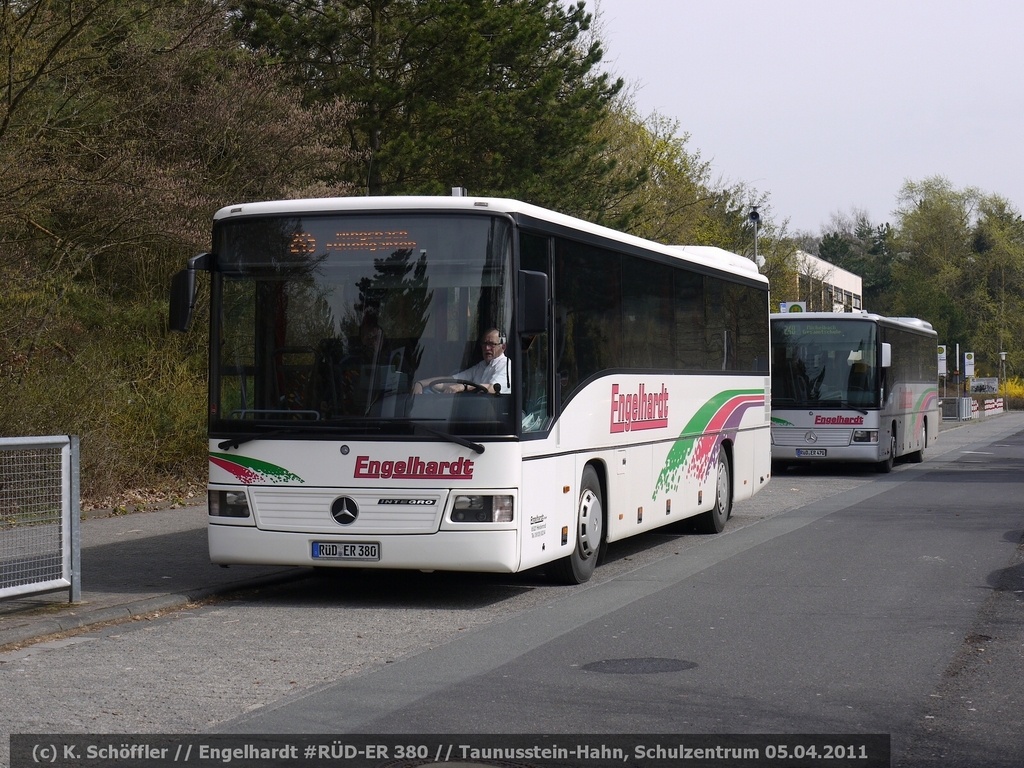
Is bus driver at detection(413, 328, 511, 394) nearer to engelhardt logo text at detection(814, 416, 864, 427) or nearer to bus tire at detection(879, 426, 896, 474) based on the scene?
engelhardt logo text at detection(814, 416, 864, 427)

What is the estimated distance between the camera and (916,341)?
32.2 meters

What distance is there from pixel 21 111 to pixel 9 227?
142cm

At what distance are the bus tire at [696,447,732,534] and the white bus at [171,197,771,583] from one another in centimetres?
482

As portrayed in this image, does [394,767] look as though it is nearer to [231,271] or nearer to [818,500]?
[231,271]

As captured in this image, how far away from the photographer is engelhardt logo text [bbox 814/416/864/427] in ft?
88.1

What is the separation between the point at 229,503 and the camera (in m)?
11.0

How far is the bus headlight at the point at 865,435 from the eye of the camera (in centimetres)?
2677

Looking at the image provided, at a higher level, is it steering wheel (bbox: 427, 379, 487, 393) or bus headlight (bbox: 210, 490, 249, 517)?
steering wheel (bbox: 427, 379, 487, 393)

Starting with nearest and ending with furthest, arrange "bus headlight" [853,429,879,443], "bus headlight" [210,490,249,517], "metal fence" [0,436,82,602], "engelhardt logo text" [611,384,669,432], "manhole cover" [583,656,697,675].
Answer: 1. "manhole cover" [583,656,697,675]
2. "metal fence" [0,436,82,602]
3. "bus headlight" [210,490,249,517]
4. "engelhardt logo text" [611,384,669,432]
5. "bus headlight" [853,429,879,443]

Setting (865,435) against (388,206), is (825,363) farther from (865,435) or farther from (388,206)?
(388,206)

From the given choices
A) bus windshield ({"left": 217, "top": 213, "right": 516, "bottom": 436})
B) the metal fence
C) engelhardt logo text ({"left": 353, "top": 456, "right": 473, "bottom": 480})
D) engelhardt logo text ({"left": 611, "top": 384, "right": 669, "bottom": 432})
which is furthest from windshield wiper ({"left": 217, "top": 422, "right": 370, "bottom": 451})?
engelhardt logo text ({"left": 611, "top": 384, "right": 669, "bottom": 432})

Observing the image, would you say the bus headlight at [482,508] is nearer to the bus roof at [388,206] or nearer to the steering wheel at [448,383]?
the steering wheel at [448,383]
